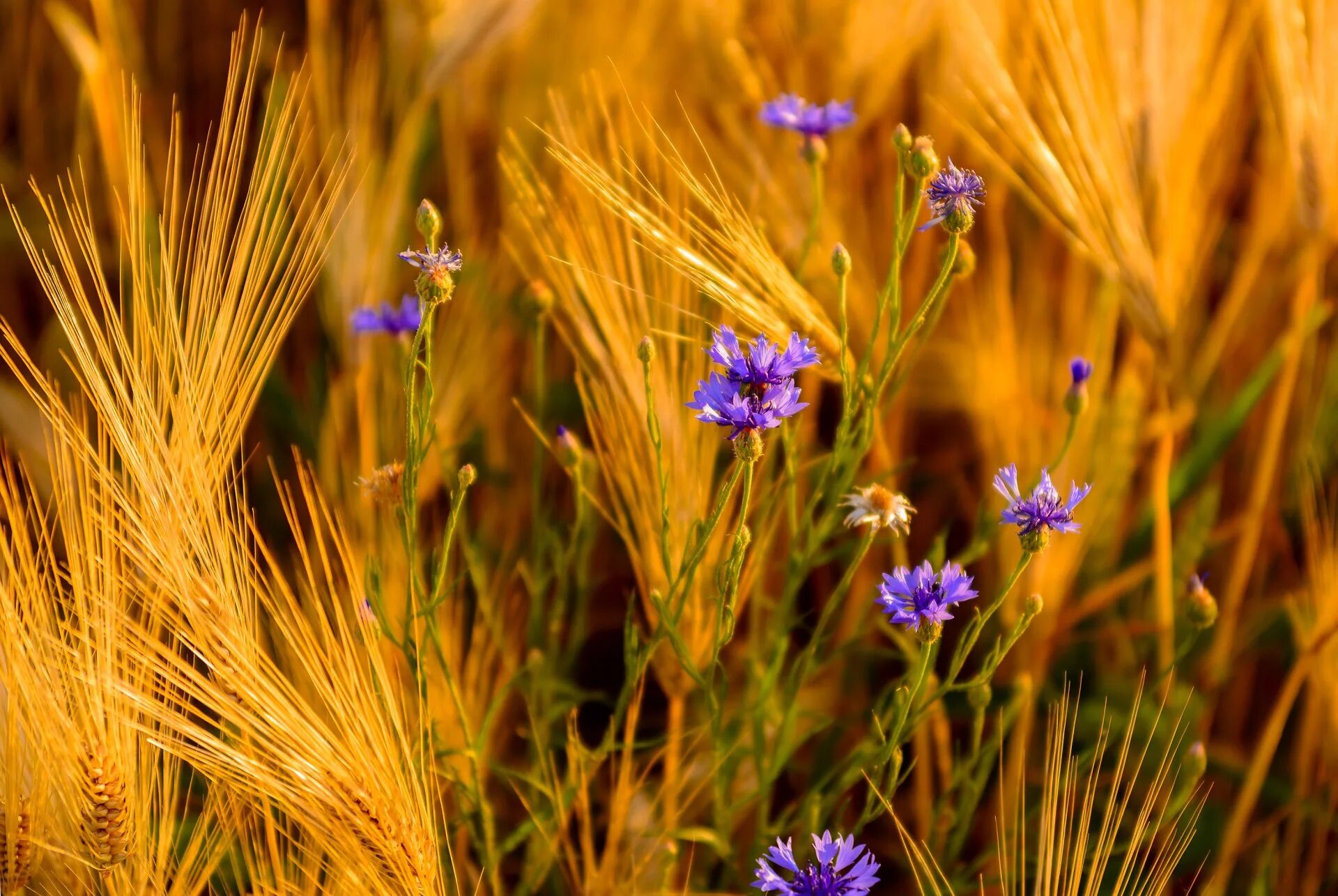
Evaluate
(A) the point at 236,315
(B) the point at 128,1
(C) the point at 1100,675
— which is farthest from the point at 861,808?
(B) the point at 128,1

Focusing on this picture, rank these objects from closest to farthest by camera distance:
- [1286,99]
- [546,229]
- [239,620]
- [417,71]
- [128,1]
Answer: [239,620]
[546,229]
[1286,99]
[417,71]
[128,1]

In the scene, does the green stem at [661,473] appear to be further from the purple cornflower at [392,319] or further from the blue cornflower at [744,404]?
the purple cornflower at [392,319]

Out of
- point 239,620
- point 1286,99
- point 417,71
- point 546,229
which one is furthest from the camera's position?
point 417,71

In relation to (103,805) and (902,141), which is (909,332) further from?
(103,805)

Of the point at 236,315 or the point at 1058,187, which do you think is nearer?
the point at 236,315

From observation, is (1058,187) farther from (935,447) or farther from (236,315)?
(236,315)

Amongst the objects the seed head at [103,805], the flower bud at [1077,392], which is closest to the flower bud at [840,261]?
the flower bud at [1077,392]
